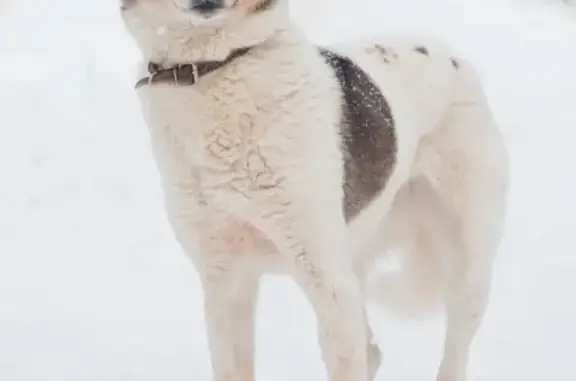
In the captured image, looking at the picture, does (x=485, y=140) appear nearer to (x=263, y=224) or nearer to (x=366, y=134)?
(x=366, y=134)

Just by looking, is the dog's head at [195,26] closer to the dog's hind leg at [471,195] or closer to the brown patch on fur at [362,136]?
the brown patch on fur at [362,136]

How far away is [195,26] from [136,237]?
2.86 metres

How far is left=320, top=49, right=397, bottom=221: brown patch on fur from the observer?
2812 mm

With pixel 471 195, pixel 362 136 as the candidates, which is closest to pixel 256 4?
pixel 362 136

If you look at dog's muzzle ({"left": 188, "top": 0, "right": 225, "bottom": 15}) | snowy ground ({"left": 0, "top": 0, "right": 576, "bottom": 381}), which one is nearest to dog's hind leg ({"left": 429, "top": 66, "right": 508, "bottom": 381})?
snowy ground ({"left": 0, "top": 0, "right": 576, "bottom": 381})

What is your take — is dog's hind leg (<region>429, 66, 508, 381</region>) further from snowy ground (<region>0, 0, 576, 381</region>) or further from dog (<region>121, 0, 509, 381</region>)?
snowy ground (<region>0, 0, 576, 381</region>)

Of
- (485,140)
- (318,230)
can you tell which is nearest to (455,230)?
(485,140)

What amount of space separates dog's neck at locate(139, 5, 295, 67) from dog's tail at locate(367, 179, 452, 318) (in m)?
0.89

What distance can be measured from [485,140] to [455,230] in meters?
0.31

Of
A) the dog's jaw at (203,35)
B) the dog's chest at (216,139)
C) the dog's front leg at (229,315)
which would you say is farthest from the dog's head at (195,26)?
the dog's front leg at (229,315)

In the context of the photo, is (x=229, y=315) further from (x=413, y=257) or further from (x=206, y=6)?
(x=206, y=6)

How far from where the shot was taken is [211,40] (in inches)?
104

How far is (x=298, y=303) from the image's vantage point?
4434 mm

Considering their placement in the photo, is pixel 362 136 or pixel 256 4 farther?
pixel 362 136
